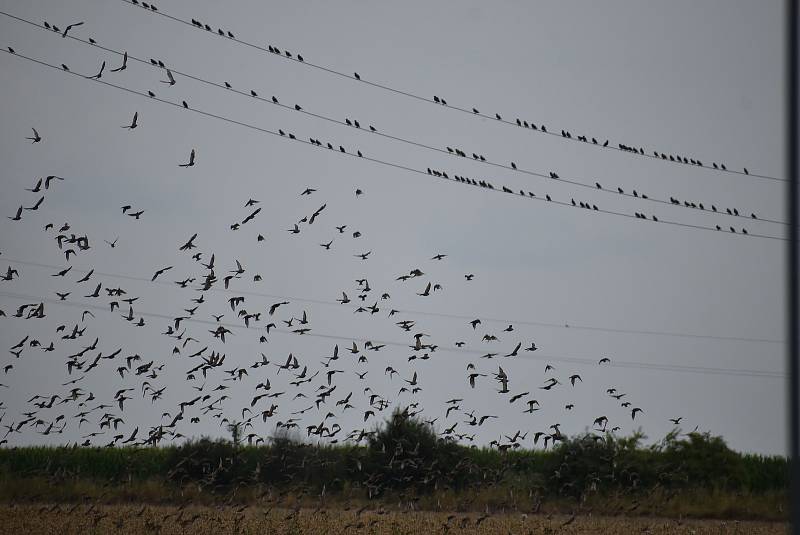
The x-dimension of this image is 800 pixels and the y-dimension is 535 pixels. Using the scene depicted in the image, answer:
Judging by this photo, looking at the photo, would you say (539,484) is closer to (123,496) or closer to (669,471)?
(669,471)

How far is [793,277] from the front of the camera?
1077 centimetres

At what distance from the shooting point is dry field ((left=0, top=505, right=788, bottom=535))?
2750 centimetres

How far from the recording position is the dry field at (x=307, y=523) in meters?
27.5

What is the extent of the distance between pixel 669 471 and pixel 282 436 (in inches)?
723

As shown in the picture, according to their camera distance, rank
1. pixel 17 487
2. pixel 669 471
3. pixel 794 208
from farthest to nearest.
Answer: pixel 669 471
pixel 17 487
pixel 794 208

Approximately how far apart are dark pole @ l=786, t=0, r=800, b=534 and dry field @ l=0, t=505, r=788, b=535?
60.5ft

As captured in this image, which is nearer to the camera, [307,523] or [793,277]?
[793,277]

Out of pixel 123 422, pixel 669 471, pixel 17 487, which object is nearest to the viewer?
pixel 123 422

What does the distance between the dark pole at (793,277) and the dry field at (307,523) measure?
1843cm

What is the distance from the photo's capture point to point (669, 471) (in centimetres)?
4662

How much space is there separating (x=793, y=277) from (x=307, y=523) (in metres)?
21.9

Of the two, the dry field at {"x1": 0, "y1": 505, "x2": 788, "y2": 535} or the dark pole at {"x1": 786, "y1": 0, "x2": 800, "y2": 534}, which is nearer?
the dark pole at {"x1": 786, "y1": 0, "x2": 800, "y2": 534}

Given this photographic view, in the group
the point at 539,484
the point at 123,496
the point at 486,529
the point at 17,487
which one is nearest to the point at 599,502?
the point at 539,484

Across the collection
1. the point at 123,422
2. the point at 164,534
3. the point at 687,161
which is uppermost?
the point at 687,161
